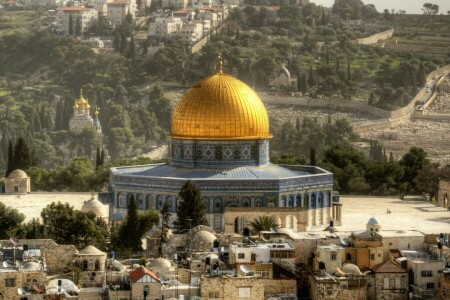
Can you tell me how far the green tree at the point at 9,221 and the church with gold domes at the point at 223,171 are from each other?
7.88 feet

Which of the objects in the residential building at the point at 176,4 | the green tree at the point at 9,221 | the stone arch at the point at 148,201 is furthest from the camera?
the residential building at the point at 176,4

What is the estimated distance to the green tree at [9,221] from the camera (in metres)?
51.1

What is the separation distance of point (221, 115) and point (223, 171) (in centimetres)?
155

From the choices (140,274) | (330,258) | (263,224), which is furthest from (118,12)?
(140,274)

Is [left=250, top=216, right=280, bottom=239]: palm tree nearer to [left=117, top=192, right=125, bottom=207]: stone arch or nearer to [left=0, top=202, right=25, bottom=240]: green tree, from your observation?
[left=117, top=192, right=125, bottom=207]: stone arch

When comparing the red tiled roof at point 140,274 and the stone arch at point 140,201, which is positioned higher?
the red tiled roof at point 140,274

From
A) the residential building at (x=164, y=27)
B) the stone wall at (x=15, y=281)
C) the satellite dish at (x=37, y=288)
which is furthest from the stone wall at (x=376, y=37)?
the satellite dish at (x=37, y=288)

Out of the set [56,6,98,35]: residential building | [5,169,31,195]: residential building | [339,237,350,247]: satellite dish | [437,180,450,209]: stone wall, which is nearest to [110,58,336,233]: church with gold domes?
[437,180,450,209]: stone wall

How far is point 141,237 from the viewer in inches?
1964

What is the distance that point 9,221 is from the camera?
52000 mm

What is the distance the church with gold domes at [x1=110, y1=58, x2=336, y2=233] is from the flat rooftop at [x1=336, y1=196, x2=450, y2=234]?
1.29 meters

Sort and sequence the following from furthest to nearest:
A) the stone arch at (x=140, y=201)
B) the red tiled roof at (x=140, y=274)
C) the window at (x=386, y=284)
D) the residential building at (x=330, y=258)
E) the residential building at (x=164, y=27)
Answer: the residential building at (x=164, y=27) < the stone arch at (x=140, y=201) < the residential building at (x=330, y=258) < the window at (x=386, y=284) < the red tiled roof at (x=140, y=274)

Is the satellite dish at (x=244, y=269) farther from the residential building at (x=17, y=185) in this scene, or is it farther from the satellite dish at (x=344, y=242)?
the residential building at (x=17, y=185)

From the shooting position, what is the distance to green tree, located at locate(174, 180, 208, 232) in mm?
50500
